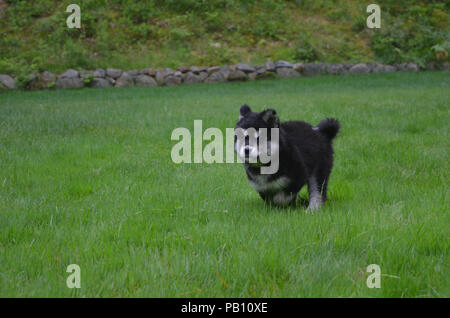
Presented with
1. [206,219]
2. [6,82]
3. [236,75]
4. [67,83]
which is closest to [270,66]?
[236,75]

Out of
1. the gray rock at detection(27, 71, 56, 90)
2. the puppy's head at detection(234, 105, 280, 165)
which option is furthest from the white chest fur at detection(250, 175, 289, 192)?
the gray rock at detection(27, 71, 56, 90)

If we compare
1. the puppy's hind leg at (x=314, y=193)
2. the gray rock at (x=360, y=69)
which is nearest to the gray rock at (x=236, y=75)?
the gray rock at (x=360, y=69)

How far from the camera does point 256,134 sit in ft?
11.5

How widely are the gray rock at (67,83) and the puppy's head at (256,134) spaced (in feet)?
46.6

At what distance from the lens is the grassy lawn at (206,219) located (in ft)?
8.06

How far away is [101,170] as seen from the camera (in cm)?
544

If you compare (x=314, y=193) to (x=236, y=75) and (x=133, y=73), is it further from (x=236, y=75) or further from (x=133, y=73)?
(x=133, y=73)

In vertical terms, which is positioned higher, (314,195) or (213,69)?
(213,69)

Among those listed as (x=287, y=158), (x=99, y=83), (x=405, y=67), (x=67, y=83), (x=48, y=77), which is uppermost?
(x=405, y=67)

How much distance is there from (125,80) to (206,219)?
47.6 feet

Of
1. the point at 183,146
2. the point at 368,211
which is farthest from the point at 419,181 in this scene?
the point at 183,146

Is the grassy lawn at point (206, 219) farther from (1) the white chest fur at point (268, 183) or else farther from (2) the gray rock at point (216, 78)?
(2) the gray rock at point (216, 78)

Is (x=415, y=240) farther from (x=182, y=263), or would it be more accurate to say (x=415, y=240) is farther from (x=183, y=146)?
(x=183, y=146)

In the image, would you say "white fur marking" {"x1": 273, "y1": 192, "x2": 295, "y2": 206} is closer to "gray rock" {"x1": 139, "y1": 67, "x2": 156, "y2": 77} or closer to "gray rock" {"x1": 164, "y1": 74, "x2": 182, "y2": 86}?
"gray rock" {"x1": 164, "y1": 74, "x2": 182, "y2": 86}
